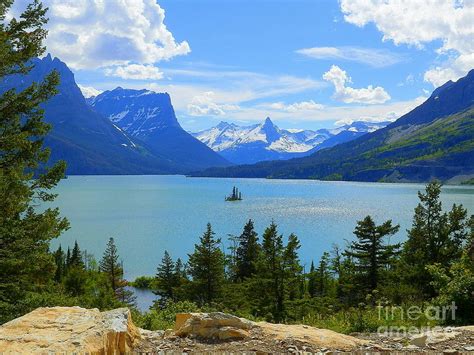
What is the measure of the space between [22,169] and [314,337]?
44.5 ft

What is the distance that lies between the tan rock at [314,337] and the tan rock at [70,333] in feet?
10.1

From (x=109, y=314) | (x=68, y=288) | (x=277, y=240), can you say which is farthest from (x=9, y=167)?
(x=68, y=288)

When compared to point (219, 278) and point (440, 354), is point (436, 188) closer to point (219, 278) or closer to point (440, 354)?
point (219, 278)

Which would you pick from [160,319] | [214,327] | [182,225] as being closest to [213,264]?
[160,319]

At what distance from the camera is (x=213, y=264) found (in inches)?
2048

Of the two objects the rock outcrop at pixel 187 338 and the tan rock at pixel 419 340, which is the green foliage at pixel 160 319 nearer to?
the rock outcrop at pixel 187 338

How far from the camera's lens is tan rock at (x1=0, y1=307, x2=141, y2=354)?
771cm

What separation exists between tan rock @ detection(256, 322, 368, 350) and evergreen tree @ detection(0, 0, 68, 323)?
1080 cm

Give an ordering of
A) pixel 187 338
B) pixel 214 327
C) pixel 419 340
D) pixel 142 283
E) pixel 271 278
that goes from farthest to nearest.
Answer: pixel 142 283, pixel 271 278, pixel 214 327, pixel 187 338, pixel 419 340

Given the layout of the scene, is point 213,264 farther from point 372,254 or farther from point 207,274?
point 372,254

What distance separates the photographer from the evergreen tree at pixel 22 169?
16.3 m

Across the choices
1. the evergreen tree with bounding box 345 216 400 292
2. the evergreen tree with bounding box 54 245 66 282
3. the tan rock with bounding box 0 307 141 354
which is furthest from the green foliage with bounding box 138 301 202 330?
the evergreen tree with bounding box 54 245 66 282

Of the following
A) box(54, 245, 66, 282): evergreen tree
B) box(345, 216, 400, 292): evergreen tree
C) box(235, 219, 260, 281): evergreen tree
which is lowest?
box(54, 245, 66, 282): evergreen tree

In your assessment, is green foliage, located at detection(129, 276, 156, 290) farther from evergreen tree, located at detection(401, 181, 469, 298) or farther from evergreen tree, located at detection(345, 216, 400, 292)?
evergreen tree, located at detection(401, 181, 469, 298)
